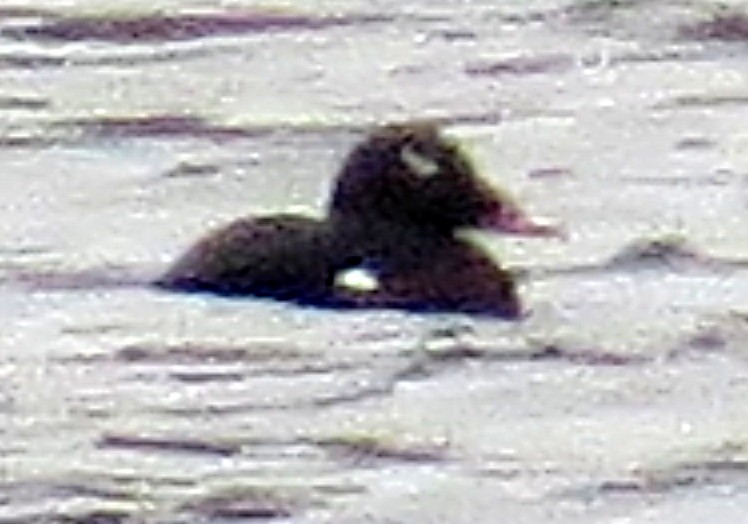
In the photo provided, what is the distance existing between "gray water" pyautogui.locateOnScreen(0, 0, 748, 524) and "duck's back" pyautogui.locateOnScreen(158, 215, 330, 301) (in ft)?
0.08

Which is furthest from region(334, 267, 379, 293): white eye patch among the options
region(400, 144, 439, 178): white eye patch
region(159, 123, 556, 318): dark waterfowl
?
region(400, 144, 439, 178): white eye patch

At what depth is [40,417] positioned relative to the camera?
498 centimetres

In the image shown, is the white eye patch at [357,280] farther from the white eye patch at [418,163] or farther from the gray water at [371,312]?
the white eye patch at [418,163]

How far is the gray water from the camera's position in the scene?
4793mm

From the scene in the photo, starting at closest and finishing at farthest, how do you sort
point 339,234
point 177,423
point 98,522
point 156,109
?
point 98,522, point 177,423, point 339,234, point 156,109

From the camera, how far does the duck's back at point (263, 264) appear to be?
525 centimetres

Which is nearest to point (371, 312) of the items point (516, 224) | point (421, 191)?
point (421, 191)

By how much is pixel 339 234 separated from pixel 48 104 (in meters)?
0.99

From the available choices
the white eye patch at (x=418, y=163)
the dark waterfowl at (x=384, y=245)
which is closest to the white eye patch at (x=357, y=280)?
the dark waterfowl at (x=384, y=245)

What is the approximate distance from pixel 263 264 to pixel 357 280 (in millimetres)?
138

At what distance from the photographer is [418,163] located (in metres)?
5.43

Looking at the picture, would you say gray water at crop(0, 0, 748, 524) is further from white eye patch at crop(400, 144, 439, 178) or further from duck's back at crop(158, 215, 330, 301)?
white eye patch at crop(400, 144, 439, 178)

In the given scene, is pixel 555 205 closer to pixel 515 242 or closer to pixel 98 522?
pixel 515 242

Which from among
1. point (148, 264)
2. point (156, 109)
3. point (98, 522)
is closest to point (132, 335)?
point (148, 264)
